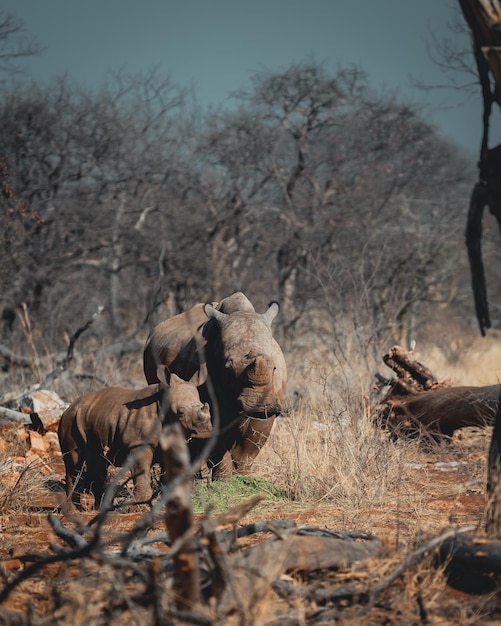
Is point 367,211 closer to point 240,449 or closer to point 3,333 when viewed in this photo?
point 3,333

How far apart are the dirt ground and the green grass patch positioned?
233 millimetres

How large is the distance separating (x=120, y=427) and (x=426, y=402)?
3988mm

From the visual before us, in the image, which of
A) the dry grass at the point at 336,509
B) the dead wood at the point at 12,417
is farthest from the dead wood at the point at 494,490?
the dead wood at the point at 12,417

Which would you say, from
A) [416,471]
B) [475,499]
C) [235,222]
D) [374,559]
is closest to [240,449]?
[416,471]

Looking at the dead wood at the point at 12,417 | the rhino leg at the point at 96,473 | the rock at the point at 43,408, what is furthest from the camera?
the dead wood at the point at 12,417

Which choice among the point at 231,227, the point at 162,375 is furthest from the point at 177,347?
the point at 231,227

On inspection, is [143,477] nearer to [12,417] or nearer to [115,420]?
[115,420]

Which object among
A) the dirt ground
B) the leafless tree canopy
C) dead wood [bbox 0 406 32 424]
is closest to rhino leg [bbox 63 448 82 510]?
the dirt ground

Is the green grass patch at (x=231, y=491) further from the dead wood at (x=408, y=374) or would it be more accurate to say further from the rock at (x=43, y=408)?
the dead wood at (x=408, y=374)

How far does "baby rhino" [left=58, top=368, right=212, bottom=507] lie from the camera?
6.38m

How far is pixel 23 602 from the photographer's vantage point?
13.0 ft

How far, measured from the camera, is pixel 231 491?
680 cm

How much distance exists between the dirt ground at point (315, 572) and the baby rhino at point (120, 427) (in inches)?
13.5

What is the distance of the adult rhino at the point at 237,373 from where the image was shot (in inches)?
280
